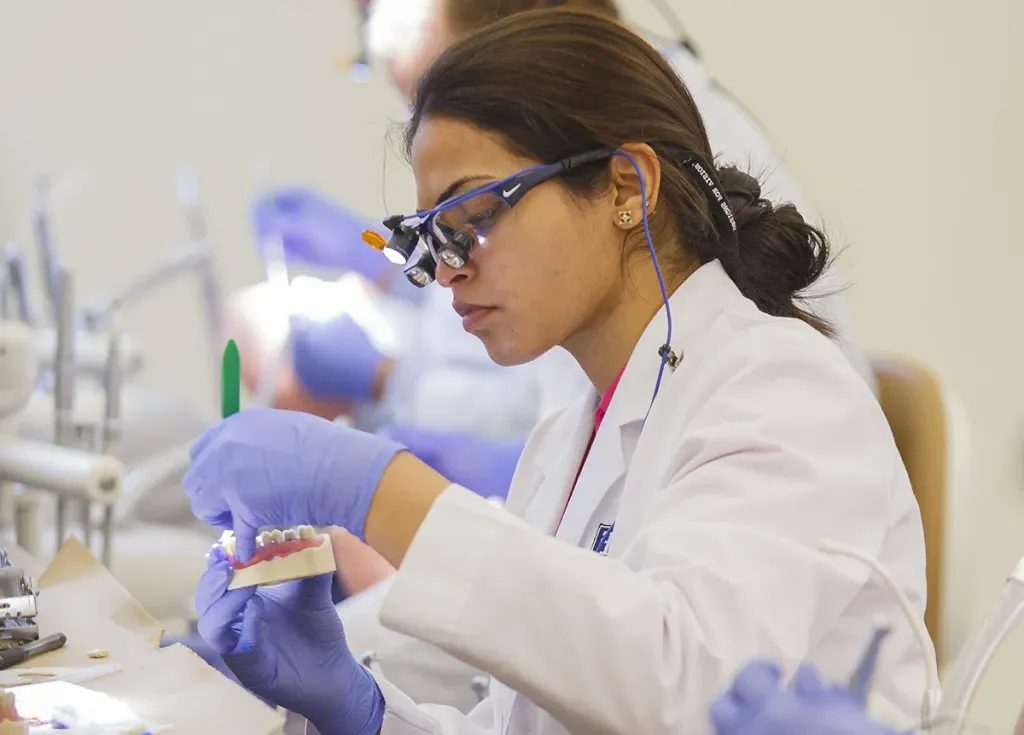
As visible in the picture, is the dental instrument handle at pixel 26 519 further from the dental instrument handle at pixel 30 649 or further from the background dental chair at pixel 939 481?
the background dental chair at pixel 939 481

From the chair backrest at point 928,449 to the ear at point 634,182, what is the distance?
26.5 inches

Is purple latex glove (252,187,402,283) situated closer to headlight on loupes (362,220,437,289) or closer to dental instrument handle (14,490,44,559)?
dental instrument handle (14,490,44,559)

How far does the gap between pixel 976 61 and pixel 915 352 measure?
737mm

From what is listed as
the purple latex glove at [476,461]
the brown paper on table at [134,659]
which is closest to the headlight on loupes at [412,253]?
the brown paper on table at [134,659]

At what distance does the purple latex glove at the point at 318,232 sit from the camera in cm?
267

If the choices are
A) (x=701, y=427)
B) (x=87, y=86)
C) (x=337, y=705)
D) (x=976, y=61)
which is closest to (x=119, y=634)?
(x=337, y=705)

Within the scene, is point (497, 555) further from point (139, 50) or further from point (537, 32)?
point (139, 50)

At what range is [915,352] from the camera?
2682 mm

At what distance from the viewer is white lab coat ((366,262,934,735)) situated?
77 cm

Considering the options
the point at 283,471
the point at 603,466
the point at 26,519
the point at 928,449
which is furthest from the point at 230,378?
the point at 928,449

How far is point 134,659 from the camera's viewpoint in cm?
94

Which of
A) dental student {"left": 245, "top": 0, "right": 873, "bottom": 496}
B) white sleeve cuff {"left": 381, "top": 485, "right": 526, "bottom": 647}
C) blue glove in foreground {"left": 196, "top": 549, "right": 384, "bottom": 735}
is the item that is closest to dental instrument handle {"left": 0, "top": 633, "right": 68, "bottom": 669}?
blue glove in foreground {"left": 196, "top": 549, "right": 384, "bottom": 735}

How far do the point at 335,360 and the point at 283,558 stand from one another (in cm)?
148

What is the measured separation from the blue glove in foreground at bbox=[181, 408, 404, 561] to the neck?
330mm
